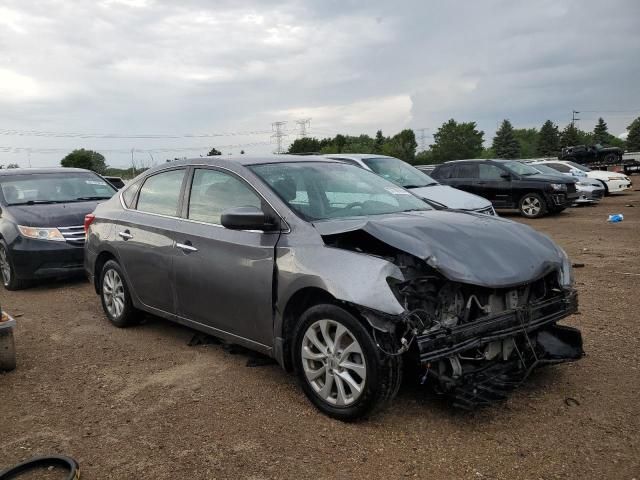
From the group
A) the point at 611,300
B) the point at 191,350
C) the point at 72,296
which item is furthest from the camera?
the point at 72,296

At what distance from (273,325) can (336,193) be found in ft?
4.04

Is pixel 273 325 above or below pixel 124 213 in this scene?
below

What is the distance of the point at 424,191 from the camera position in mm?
9289

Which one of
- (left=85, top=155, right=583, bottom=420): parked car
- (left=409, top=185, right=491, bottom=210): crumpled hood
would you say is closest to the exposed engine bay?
(left=85, top=155, right=583, bottom=420): parked car

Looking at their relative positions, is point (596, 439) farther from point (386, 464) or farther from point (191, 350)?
point (191, 350)

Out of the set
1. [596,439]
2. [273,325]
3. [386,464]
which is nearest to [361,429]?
[386,464]

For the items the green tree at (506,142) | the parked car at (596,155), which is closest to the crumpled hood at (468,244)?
the parked car at (596,155)

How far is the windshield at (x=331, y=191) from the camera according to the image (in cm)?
413

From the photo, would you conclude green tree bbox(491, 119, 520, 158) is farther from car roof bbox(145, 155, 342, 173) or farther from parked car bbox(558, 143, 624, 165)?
car roof bbox(145, 155, 342, 173)

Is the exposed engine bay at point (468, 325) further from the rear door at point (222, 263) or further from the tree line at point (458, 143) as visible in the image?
the tree line at point (458, 143)

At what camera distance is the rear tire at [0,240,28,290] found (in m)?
7.79

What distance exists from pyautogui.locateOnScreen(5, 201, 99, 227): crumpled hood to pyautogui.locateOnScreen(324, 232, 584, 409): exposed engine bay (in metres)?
5.58

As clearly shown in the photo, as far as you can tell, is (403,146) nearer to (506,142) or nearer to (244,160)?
(506,142)

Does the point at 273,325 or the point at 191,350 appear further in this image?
the point at 191,350
